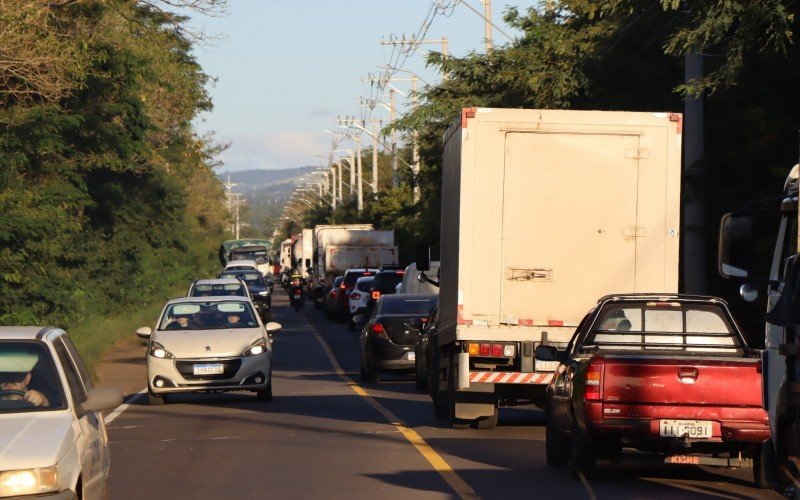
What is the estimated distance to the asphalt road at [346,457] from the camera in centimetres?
1184

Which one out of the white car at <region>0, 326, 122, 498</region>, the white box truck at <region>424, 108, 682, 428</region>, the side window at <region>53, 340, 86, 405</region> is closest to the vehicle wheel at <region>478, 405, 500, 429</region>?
the white box truck at <region>424, 108, 682, 428</region>

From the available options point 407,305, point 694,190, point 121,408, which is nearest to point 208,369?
point 121,408

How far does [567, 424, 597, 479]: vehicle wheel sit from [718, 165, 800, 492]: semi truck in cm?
130

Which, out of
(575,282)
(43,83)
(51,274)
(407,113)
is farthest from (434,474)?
(51,274)

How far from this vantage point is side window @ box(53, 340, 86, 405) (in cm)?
909

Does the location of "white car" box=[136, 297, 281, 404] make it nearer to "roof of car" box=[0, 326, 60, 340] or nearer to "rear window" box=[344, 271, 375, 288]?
"roof of car" box=[0, 326, 60, 340]

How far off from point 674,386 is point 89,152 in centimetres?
3474

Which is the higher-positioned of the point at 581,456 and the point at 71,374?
the point at 71,374

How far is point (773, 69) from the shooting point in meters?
21.1

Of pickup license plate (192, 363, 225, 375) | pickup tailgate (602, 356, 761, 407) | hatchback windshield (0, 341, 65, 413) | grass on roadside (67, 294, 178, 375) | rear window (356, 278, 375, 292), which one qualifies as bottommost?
grass on roadside (67, 294, 178, 375)

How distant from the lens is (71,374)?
30.7 ft

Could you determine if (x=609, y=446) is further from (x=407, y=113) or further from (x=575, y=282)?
(x=407, y=113)

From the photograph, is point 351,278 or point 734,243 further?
point 351,278

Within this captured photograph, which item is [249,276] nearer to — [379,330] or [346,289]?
[346,289]
